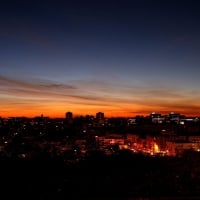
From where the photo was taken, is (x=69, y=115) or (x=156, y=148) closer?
(x=156, y=148)

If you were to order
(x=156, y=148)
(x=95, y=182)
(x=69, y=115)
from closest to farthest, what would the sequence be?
(x=95, y=182) → (x=156, y=148) → (x=69, y=115)

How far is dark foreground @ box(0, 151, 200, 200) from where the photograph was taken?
29.6 feet

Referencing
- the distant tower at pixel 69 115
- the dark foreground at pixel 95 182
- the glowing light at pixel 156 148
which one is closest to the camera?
the dark foreground at pixel 95 182

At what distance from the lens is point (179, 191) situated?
942 cm

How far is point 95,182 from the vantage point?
10430 mm

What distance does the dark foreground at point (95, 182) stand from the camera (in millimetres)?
9031

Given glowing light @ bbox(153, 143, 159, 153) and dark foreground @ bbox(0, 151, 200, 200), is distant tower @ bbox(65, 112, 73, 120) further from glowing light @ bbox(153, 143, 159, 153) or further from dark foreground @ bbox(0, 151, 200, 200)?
dark foreground @ bbox(0, 151, 200, 200)

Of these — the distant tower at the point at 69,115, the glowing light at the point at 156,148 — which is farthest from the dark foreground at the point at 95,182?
the distant tower at the point at 69,115

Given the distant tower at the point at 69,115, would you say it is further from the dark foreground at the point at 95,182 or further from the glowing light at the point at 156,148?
the dark foreground at the point at 95,182

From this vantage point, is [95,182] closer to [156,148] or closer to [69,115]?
[156,148]

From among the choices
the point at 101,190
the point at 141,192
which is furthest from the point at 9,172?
the point at 141,192

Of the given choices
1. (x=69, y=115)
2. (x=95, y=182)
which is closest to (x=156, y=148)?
(x=95, y=182)

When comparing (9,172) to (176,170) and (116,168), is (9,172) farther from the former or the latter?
(176,170)

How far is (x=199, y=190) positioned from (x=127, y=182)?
2.07 m
